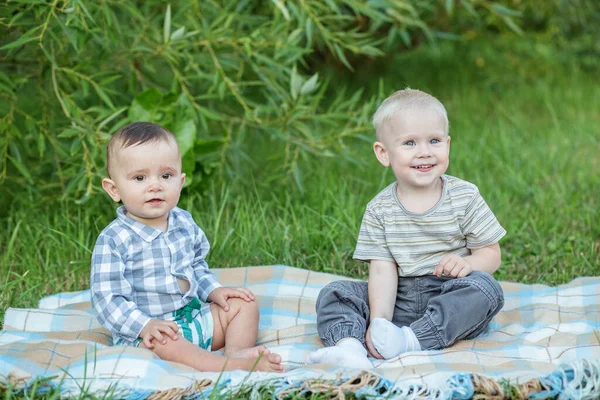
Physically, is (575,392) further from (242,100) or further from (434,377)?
(242,100)

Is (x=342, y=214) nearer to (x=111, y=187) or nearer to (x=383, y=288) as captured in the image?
(x=383, y=288)

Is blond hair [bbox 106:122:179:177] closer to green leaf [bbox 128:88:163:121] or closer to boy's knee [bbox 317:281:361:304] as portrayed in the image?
boy's knee [bbox 317:281:361:304]

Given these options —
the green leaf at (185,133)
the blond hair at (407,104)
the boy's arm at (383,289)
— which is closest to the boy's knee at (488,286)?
the boy's arm at (383,289)

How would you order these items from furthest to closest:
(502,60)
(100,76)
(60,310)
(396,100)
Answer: (502,60) → (100,76) → (60,310) → (396,100)

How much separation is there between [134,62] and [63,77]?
0.49 m

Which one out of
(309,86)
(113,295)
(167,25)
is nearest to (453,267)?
(113,295)

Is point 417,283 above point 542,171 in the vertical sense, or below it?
below

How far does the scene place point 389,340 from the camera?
2.62m

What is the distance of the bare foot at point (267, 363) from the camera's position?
2514 mm

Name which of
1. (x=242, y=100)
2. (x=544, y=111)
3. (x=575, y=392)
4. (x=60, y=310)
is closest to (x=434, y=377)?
(x=575, y=392)

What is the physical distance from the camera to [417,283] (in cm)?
286

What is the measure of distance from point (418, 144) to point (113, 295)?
3.50ft

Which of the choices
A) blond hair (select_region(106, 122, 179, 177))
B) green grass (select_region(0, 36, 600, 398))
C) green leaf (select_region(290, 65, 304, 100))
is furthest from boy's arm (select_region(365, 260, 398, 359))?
green leaf (select_region(290, 65, 304, 100))

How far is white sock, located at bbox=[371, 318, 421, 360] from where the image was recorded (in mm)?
2621
